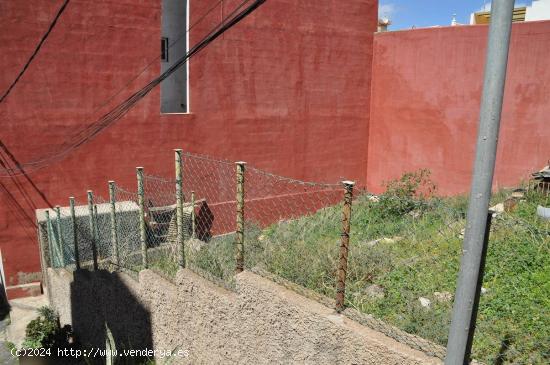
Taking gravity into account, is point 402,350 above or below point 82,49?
below

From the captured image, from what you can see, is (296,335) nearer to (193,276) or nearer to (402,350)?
(402,350)

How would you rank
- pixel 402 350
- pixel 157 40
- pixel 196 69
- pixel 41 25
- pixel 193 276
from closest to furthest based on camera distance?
pixel 402 350 < pixel 193 276 < pixel 41 25 < pixel 157 40 < pixel 196 69

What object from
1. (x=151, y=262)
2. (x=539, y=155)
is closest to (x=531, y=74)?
(x=539, y=155)

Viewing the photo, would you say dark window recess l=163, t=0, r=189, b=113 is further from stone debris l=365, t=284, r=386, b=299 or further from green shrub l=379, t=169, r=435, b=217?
stone debris l=365, t=284, r=386, b=299

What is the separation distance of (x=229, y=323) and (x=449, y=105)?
30.9ft

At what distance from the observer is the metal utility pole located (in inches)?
68.3

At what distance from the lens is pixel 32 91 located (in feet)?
27.0

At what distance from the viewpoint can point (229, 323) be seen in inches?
146

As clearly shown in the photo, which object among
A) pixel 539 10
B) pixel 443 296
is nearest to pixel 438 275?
pixel 443 296

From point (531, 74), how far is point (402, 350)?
947cm

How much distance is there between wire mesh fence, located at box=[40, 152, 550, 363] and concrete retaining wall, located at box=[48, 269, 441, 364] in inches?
5.2

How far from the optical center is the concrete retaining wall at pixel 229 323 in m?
2.85

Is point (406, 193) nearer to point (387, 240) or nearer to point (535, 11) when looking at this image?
point (387, 240)

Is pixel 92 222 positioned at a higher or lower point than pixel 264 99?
lower
